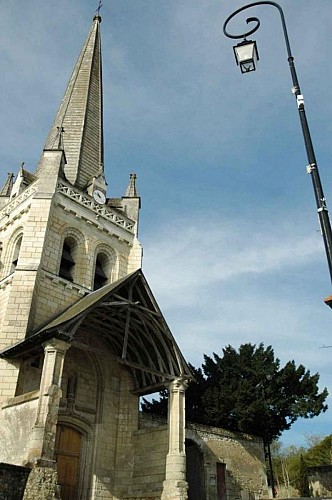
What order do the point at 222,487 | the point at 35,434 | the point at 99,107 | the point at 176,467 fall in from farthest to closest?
the point at 99,107
the point at 222,487
the point at 176,467
the point at 35,434

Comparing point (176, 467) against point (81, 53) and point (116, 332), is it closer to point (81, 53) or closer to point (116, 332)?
point (116, 332)

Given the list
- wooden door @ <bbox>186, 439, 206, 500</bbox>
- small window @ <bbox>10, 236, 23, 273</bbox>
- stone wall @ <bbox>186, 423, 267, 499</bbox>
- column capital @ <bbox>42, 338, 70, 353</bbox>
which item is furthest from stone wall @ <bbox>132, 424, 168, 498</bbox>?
small window @ <bbox>10, 236, 23, 273</bbox>

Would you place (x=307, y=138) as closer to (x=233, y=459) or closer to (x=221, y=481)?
(x=221, y=481)

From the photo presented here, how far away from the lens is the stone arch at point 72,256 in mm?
17859

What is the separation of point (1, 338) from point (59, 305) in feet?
7.94

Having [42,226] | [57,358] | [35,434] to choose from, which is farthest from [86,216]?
[35,434]

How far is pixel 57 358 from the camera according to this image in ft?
41.5

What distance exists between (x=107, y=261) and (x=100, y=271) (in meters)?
0.64

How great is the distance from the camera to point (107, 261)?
19.7 meters

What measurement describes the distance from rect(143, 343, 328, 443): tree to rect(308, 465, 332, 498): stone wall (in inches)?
94.0

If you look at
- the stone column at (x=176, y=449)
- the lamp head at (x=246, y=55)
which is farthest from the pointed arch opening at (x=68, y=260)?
the lamp head at (x=246, y=55)

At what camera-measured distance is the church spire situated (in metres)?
21.9

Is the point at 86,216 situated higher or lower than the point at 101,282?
higher

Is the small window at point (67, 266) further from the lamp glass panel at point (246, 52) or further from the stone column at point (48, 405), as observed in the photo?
the lamp glass panel at point (246, 52)
